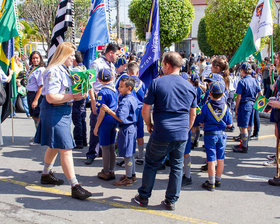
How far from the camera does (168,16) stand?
66.2 ft

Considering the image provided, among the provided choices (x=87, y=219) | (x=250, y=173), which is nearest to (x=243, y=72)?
(x=250, y=173)

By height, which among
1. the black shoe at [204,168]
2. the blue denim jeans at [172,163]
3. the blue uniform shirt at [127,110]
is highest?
the blue uniform shirt at [127,110]

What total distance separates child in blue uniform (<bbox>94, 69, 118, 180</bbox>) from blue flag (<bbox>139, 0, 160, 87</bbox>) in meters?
1.44

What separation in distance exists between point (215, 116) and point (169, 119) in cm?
134

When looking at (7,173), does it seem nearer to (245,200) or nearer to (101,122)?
(101,122)

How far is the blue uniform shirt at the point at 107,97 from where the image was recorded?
4.84 meters

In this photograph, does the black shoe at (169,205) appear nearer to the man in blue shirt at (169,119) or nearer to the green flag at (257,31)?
the man in blue shirt at (169,119)

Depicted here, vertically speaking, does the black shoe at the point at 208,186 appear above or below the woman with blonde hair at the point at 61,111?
below

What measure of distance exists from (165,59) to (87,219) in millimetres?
2137

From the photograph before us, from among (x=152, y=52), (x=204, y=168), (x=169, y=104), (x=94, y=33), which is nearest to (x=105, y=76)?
(x=169, y=104)

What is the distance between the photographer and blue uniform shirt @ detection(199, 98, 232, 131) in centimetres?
487

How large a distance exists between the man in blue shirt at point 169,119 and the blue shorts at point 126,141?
74 cm

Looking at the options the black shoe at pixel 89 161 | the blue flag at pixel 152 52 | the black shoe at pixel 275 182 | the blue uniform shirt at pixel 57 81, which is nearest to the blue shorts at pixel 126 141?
the blue uniform shirt at pixel 57 81

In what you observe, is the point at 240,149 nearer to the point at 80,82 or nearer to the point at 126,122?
the point at 126,122
